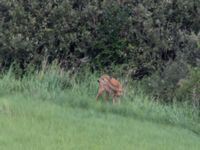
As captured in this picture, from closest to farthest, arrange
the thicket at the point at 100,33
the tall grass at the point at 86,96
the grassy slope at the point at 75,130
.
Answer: the grassy slope at the point at 75,130 < the tall grass at the point at 86,96 < the thicket at the point at 100,33

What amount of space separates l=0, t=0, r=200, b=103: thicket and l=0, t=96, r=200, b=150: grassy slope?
131 inches

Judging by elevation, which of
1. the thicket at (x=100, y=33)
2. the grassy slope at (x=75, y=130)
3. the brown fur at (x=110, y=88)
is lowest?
the grassy slope at (x=75, y=130)

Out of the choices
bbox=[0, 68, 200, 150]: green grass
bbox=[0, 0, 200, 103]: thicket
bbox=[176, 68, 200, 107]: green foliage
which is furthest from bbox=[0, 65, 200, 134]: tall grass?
bbox=[0, 0, 200, 103]: thicket

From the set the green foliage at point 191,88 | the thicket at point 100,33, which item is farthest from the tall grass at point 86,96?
the thicket at point 100,33

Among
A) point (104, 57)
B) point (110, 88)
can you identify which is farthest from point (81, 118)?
A: point (104, 57)

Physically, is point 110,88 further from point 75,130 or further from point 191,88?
point 75,130

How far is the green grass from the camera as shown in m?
8.54

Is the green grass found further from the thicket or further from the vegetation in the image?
the thicket

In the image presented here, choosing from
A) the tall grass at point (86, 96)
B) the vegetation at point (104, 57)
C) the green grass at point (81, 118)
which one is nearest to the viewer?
the green grass at point (81, 118)

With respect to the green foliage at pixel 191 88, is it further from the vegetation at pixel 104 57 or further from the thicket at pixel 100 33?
the thicket at pixel 100 33

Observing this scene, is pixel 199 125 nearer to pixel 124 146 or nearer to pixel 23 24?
pixel 124 146

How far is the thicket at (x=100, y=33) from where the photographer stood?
14016 mm

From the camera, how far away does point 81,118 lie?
10.0 meters

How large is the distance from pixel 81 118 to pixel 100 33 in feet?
15.5
